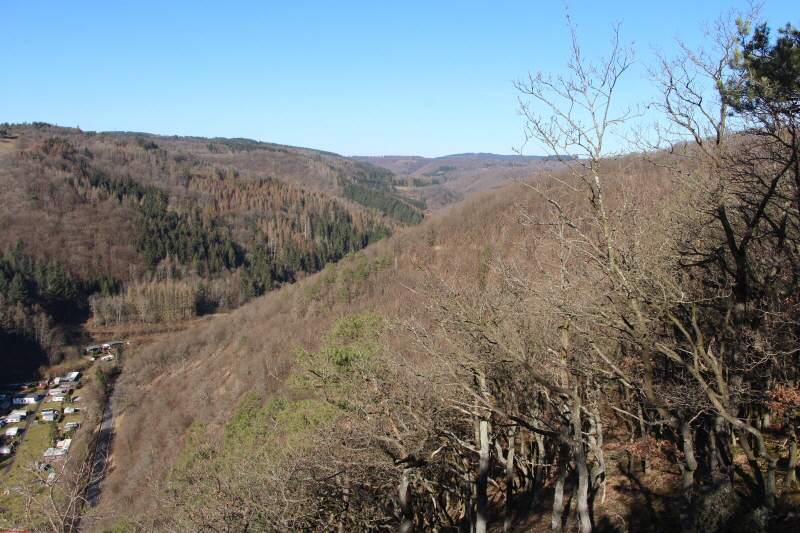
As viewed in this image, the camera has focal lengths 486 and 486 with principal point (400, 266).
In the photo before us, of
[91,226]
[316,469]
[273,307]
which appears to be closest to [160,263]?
[91,226]

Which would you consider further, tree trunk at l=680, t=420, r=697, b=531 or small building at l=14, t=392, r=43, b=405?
small building at l=14, t=392, r=43, b=405

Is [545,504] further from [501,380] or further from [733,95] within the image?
[733,95]

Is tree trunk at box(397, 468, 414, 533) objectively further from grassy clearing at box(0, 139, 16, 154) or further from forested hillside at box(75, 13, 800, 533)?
grassy clearing at box(0, 139, 16, 154)

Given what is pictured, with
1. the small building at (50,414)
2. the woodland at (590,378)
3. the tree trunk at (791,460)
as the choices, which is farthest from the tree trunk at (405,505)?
the small building at (50,414)

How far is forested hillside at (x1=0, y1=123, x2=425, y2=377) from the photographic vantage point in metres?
77.0

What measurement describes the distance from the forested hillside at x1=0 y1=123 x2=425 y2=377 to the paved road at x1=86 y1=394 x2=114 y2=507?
28187 millimetres

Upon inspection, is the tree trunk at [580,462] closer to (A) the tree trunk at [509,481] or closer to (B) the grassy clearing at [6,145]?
(A) the tree trunk at [509,481]

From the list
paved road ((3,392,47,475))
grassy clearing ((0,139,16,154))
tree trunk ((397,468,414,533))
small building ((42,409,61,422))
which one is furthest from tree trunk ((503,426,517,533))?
grassy clearing ((0,139,16,154))

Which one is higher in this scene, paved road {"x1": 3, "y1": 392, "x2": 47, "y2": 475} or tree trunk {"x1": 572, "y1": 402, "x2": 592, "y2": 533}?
tree trunk {"x1": 572, "y1": 402, "x2": 592, "y2": 533}

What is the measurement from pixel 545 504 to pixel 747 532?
446 cm

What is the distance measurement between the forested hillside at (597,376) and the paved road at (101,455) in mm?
18550

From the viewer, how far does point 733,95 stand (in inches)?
205

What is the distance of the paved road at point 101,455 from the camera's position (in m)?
29.2

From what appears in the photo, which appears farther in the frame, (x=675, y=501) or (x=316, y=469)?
(x=316, y=469)
